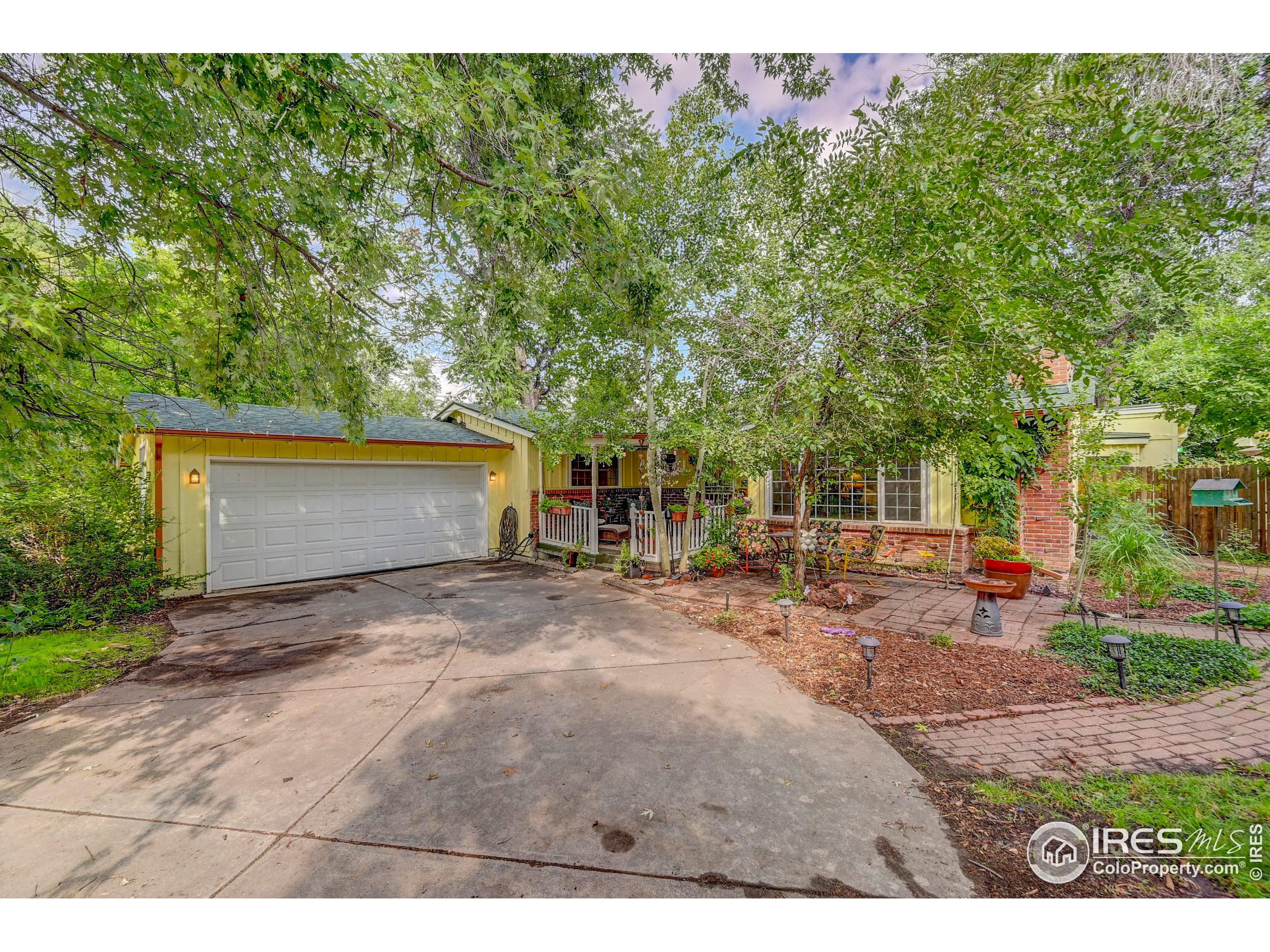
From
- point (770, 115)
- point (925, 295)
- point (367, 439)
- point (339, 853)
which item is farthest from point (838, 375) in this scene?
point (367, 439)

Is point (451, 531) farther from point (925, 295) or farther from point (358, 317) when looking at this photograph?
point (925, 295)

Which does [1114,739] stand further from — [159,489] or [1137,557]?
[159,489]

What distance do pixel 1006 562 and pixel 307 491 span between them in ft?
37.6

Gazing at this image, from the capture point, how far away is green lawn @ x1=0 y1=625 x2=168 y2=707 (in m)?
3.98

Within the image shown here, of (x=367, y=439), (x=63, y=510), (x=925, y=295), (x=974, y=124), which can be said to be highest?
(x=974, y=124)

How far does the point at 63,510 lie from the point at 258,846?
6751 millimetres

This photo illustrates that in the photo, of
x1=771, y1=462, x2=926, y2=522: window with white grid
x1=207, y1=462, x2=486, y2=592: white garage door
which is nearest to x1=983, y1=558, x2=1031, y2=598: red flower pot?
x1=771, y1=462, x2=926, y2=522: window with white grid

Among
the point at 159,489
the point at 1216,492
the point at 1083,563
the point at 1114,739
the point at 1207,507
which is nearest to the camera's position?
the point at 1114,739

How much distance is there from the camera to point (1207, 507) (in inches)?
339

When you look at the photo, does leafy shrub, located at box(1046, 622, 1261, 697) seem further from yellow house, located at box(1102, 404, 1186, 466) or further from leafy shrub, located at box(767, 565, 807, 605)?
yellow house, located at box(1102, 404, 1186, 466)

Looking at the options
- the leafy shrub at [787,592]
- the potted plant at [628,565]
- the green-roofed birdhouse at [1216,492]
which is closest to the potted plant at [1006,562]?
the green-roofed birdhouse at [1216,492]

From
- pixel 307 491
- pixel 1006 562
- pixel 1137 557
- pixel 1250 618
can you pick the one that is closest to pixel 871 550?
pixel 1006 562

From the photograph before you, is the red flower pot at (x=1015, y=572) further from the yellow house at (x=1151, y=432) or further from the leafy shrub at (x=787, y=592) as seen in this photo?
the yellow house at (x=1151, y=432)

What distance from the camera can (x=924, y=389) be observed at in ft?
14.4
